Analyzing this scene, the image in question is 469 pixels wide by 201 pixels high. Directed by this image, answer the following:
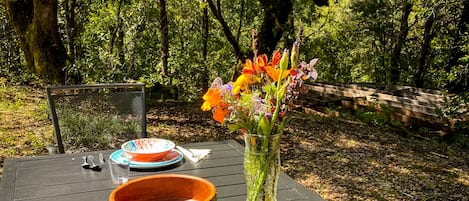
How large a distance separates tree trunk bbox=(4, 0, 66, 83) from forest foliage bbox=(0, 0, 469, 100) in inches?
2.8

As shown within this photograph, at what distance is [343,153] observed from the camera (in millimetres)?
3715

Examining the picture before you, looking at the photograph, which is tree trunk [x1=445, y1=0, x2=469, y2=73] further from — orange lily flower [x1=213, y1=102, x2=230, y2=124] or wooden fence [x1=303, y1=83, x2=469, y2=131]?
orange lily flower [x1=213, y1=102, x2=230, y2=124]

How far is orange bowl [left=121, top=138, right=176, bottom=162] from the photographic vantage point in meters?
1.41

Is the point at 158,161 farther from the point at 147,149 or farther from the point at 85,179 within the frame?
the point at 85,179

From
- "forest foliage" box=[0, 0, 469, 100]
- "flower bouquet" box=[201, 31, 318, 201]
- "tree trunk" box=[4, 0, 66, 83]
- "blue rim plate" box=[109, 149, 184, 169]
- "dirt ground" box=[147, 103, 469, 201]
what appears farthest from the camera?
"forest foliage" box=[0, 0, 469, 100]

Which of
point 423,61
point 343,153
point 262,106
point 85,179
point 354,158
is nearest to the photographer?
point 262,106

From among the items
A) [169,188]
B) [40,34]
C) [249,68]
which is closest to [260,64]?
[249,68]

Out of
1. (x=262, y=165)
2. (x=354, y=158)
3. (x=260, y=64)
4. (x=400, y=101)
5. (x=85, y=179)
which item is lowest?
(x=354, y=158)

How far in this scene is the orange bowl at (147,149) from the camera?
4.64ft

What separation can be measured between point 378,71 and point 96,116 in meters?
8.50

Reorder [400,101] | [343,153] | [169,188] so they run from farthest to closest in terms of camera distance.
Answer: [400,101] < [343,153] < [169,188]

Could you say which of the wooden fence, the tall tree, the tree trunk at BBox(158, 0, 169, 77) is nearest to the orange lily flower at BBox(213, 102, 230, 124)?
the wooden fence

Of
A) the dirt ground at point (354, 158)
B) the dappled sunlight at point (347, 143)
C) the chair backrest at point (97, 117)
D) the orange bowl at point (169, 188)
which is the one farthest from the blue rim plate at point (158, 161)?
the dappled sunlight at point (347, 143)

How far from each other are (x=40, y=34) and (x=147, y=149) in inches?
114
